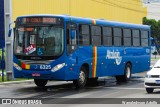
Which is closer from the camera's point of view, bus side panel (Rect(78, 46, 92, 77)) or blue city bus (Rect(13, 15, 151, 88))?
blue city bus (Rect(13, 15, 151, 88))

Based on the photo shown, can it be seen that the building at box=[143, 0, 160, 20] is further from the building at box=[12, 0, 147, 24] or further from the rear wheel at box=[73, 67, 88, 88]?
the rear wheel at box=[73, 67, 88, 88]

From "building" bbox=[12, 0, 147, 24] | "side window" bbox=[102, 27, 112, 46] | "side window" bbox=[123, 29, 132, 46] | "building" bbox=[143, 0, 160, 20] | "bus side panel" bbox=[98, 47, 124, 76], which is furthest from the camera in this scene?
"building" bbox=[143, 0, 160, 20]

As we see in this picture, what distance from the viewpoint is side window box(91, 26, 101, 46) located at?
21.6 meters

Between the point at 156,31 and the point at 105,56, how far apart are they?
3102 inches

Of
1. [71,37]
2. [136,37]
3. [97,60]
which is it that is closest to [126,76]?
[136,37]

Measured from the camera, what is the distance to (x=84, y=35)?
20734 millimetres

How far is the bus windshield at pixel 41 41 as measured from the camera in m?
19.1

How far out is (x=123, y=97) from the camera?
55.1ft

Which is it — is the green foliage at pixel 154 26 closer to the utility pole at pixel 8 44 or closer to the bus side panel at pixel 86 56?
the utility pole at pixel 8 44

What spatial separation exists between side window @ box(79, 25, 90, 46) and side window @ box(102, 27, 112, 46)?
1.72 metres

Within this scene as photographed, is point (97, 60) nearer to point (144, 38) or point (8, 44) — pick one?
point (8, 44)

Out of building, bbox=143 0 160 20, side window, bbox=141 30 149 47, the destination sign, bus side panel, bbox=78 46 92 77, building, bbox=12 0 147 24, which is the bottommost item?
bus side panel, bbox=78 46 92 77

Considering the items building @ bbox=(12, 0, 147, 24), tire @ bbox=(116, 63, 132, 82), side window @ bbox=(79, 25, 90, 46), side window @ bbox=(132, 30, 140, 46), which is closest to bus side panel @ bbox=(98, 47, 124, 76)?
tire @ bbox=(116, 63, 132, 82)

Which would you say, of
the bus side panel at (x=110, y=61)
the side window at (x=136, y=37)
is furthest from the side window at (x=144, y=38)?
the bus side panel at (x=110, y=61)
